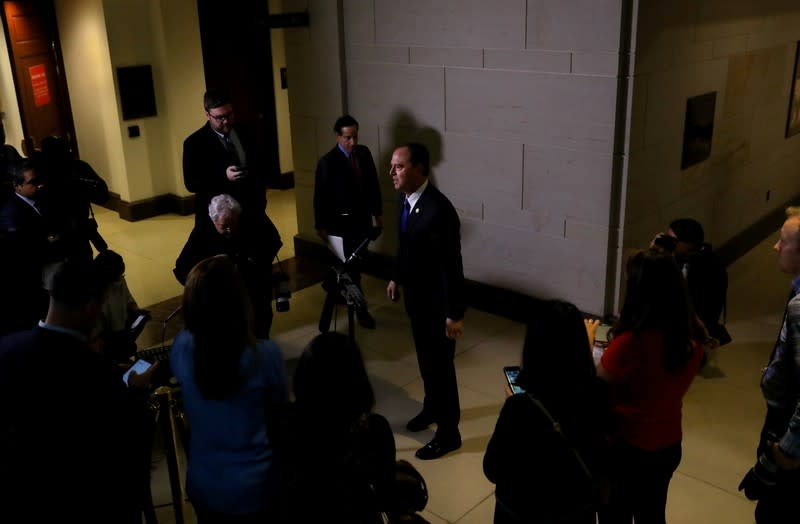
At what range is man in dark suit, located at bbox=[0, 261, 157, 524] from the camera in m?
2.18

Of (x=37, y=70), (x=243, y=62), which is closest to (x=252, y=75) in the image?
(x=243, y=62)

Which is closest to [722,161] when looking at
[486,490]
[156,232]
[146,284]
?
[486,490]

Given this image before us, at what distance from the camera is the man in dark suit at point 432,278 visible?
12.0 feet

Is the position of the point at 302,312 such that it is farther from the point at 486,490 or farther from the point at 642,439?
the point at 642,439

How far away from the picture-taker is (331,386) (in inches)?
78.4

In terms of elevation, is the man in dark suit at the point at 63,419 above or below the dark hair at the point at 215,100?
below

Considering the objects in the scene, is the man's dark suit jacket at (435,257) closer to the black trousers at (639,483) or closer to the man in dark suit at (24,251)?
the black trousers at (639,483)

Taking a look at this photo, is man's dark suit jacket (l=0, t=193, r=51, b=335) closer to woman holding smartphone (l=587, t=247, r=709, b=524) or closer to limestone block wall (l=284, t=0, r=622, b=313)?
woman holding smartphone (l=587, t=247, r=709, b=524)

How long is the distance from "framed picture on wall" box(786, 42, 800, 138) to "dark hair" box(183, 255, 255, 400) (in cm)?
677

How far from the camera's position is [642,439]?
2.45 metres

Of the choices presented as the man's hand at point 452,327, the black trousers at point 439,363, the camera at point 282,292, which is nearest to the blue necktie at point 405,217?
the black trousers at point 439,363

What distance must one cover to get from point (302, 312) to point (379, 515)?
156 inches

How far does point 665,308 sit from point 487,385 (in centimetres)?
258

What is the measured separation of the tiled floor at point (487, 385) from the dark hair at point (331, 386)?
5.98 ft
